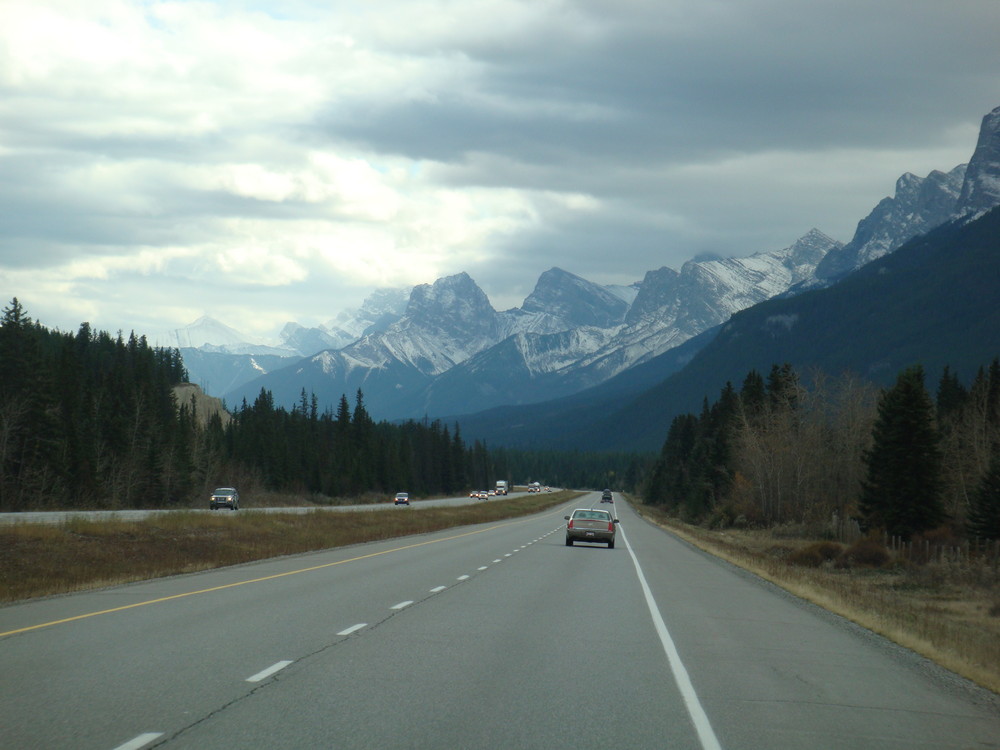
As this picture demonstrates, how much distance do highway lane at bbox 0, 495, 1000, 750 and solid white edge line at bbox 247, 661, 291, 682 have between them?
0.20ft

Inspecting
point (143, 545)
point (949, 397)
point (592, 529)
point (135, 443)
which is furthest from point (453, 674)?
point (949, 397)

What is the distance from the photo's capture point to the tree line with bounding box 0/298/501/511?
7262 centimetres

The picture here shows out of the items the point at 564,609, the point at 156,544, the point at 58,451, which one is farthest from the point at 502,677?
the point at 58,451

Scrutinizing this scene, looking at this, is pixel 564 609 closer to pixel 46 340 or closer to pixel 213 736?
pixel 213 736

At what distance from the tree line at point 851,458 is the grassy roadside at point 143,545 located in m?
24.7

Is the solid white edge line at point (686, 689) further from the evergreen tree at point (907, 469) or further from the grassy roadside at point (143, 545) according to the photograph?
the evergreen tree at point (907, 469)

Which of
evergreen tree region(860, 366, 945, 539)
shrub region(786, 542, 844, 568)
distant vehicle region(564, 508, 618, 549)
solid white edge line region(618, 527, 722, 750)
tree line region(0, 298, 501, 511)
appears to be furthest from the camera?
tree line region(0, 298, 501, 511)

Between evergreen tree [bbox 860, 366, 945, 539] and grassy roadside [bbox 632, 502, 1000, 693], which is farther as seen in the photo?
evergreen tree [bbox 860, 366, 945, 539]

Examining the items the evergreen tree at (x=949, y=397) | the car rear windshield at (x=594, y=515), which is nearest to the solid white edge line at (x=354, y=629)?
the car rear windshield at (x=594, y=515)

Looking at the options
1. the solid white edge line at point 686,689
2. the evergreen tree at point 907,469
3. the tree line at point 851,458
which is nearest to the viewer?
the solid white edge line at point 686,689

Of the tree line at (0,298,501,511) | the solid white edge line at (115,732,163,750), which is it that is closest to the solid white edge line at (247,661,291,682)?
the solid white edge line at (115,732,163,750)

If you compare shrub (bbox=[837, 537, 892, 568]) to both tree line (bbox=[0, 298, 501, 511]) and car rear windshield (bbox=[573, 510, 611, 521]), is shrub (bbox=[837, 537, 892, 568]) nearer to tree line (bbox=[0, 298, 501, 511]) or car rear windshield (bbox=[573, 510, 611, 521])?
car rear windshield (bbox=[573, 510, 611, 521])

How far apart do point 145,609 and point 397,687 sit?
7031 mm

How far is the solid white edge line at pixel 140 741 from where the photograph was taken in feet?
22.4
